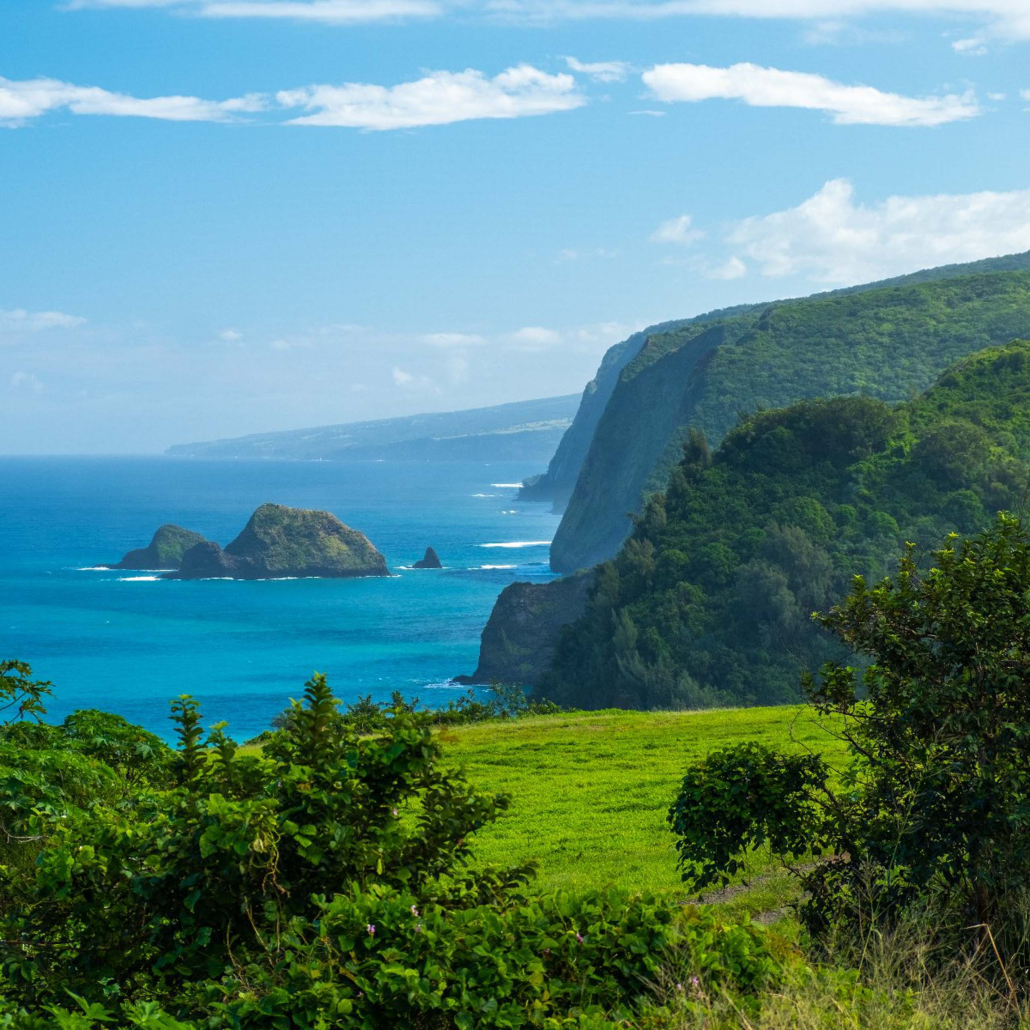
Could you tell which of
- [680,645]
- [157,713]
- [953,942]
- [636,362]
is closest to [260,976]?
[953,942]

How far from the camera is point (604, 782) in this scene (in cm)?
1830

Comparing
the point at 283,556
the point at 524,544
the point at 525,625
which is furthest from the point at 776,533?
the point at 524,544

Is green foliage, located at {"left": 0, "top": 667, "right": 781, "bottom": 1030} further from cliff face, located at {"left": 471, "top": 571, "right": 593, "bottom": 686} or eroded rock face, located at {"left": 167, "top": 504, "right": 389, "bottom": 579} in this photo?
eroded rock face, located at {"left": 167, "top": 504, "right": 389, "bottom": 579}

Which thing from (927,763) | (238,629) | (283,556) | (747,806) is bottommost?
(238,629)

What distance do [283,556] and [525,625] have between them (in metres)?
56.4

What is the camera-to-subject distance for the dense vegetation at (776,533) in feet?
165

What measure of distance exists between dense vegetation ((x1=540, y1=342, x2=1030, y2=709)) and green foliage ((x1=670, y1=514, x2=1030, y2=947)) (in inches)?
1567

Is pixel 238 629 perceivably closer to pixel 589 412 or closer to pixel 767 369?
pixel 767 369

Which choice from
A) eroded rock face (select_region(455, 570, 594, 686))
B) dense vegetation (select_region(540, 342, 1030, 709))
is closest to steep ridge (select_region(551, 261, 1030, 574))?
eroded rock face (select_region(455, 570, 594, 686))

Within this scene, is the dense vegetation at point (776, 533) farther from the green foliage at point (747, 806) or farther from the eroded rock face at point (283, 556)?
the eroded rock face at point (283, 556)

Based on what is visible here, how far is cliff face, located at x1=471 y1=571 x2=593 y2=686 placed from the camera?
7475 centimetres

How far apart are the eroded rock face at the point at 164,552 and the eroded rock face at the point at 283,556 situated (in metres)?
4.49

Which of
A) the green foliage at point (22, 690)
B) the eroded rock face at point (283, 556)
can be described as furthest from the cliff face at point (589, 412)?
the green foliage at point (22, 690)

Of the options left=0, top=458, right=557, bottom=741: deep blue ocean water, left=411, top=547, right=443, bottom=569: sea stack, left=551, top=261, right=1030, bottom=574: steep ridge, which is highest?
left=551, top=261, right=1030, bottom=574: steep ridge
